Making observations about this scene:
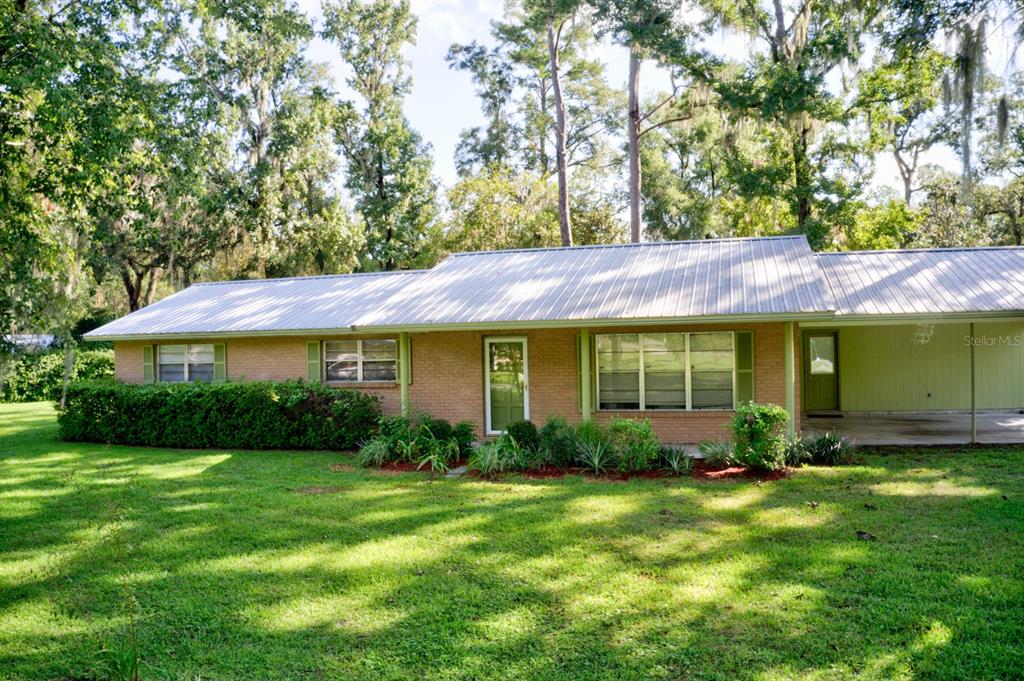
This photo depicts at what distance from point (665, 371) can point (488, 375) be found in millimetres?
3333

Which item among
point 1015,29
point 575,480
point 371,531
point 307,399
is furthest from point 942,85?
point 307,399

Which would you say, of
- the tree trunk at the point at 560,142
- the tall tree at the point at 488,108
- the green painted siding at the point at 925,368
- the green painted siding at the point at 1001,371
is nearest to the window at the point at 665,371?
the green painted siding at the point at 925,368

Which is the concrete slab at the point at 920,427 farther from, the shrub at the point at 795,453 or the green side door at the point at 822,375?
the shrub at the point at 795,453

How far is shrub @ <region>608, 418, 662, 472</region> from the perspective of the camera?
10.2m

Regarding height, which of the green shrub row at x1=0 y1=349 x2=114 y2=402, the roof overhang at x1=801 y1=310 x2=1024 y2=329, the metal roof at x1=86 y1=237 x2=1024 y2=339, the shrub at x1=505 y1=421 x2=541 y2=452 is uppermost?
the metal roof at x1=86 y1=237 x2=1024 y2=339

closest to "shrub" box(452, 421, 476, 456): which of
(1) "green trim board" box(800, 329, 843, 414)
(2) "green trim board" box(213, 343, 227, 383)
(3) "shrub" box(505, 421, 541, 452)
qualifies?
(3) "shrub" box(505, 421, 541, 452)

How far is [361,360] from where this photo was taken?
14805 mm

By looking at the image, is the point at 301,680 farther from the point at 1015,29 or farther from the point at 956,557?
the point at 1015,29

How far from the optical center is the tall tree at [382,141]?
2870 centimetres

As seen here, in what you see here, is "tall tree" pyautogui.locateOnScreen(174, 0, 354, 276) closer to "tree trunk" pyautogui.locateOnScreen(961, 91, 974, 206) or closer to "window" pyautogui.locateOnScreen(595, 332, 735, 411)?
"window" pyautogui.locateOnScreen(595, 332, 735, 411)

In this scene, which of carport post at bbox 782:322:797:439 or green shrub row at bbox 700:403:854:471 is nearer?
green shrub row at bbox 700:403:854:471

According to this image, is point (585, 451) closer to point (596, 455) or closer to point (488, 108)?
point (596, 455)

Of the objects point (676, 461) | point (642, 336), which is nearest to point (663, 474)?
point (676, 461)

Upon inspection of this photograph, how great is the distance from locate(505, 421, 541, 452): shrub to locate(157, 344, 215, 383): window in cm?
832
